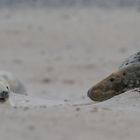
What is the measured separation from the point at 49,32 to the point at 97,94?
1091 centimetres

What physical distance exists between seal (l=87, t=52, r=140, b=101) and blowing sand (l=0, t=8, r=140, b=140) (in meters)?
0.22

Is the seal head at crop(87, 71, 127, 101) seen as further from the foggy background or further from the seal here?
the foggy background

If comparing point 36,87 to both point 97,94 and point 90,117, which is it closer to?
point 97,94

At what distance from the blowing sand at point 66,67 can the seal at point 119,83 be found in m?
0.22

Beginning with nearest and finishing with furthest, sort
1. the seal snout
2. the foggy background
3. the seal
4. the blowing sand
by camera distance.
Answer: the blowing sand → the seal snout → the seal → the foggy background

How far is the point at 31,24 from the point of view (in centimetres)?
1922

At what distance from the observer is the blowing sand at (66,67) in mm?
5324

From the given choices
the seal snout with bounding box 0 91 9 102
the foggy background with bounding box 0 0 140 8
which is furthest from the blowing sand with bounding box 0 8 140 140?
the foggy background with bounding box 0 0 140 8

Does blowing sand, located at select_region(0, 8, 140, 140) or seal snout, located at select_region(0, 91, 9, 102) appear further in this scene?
seal snout, located at select_region(0, 91, 9, 102)

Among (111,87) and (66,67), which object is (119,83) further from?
(66,67)

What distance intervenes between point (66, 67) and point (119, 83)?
7710 millimetres

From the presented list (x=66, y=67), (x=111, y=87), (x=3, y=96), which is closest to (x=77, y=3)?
(x=66, y=67)

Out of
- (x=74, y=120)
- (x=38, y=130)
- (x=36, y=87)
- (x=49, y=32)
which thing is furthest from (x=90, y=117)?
(x=49, y=32)

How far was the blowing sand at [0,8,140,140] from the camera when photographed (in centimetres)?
532
